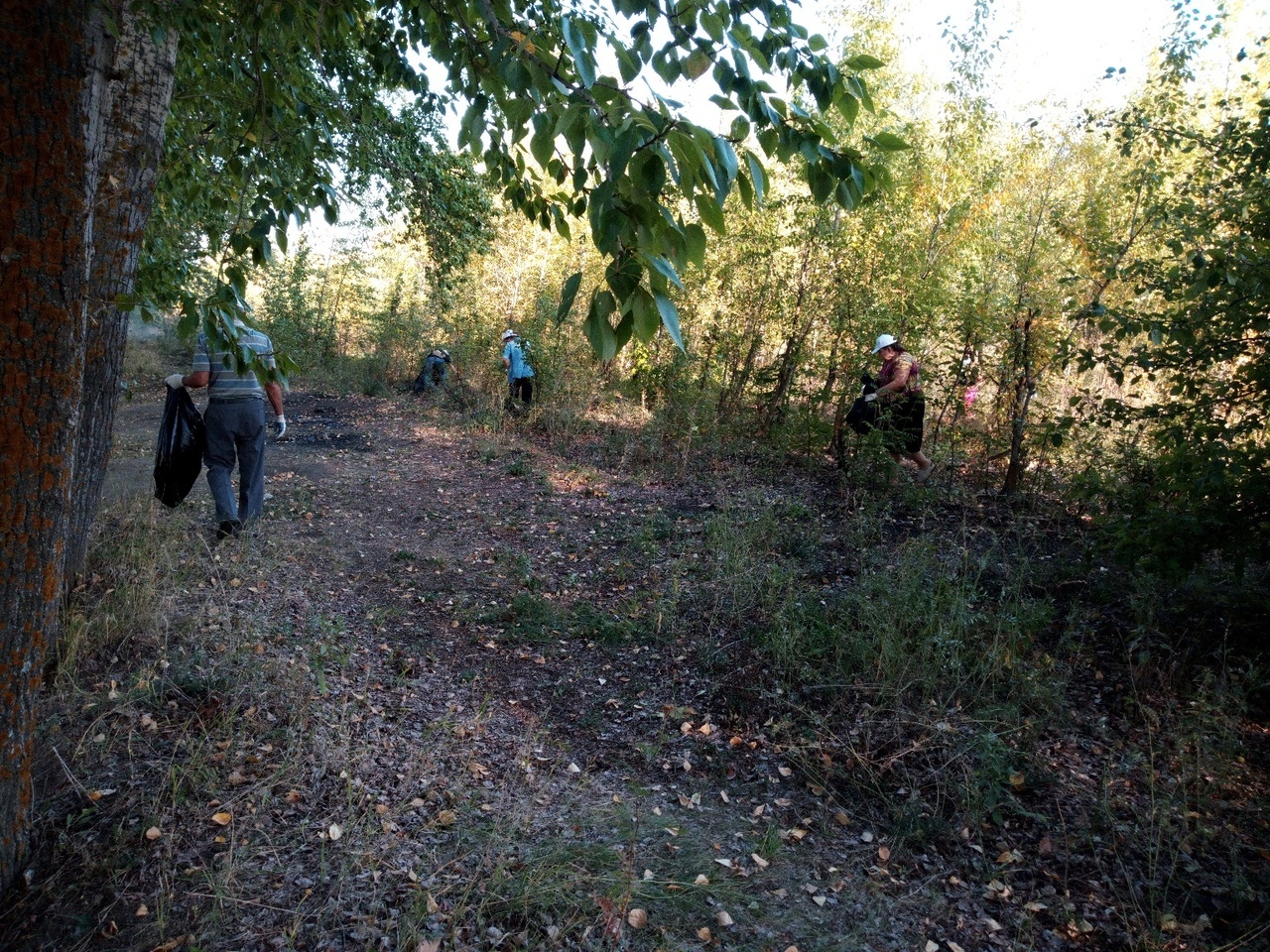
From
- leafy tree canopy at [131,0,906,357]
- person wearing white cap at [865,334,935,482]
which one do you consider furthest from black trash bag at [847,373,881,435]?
leafy tree canopy at [131,0,906,357]

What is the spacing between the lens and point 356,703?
3.84m

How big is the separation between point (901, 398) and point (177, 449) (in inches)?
244

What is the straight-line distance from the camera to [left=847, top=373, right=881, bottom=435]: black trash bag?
7734 mm

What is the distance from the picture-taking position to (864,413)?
7.78 m

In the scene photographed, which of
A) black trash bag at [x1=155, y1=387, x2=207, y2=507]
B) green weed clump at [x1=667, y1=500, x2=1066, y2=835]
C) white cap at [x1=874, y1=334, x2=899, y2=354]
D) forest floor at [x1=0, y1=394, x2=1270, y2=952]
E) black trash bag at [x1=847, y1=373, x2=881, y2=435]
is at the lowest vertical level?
forest floor at [x1=0, y1=394, x2=1270, y2=952]

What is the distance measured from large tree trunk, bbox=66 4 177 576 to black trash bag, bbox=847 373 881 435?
6.17 metres

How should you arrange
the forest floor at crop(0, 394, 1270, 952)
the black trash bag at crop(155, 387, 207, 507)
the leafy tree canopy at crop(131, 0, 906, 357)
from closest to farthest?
1. the leafy tree canopy at crop(131, 0, 906, 357)
2. the forest floor at crop(0, 394, 1270, 952)
3. the black trash bag at crop(155, 387, 207, 507)

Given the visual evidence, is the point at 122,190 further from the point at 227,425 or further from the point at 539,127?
the point at 539,127

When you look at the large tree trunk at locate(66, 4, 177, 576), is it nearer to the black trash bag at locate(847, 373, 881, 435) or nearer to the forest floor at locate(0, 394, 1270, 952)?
the forest floor at locate(0, 394, 1270, 952)

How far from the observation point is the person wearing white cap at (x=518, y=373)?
38.5 ft

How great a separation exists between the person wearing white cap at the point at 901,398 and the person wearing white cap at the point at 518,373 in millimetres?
5682

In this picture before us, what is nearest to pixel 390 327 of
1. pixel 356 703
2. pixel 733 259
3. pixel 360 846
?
pixel 733 259

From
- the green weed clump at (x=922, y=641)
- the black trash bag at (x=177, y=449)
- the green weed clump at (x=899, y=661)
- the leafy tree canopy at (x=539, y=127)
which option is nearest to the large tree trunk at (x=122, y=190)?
the leafy tree canopy at (x=539, y=127)

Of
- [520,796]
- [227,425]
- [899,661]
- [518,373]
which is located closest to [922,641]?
[899,661]
